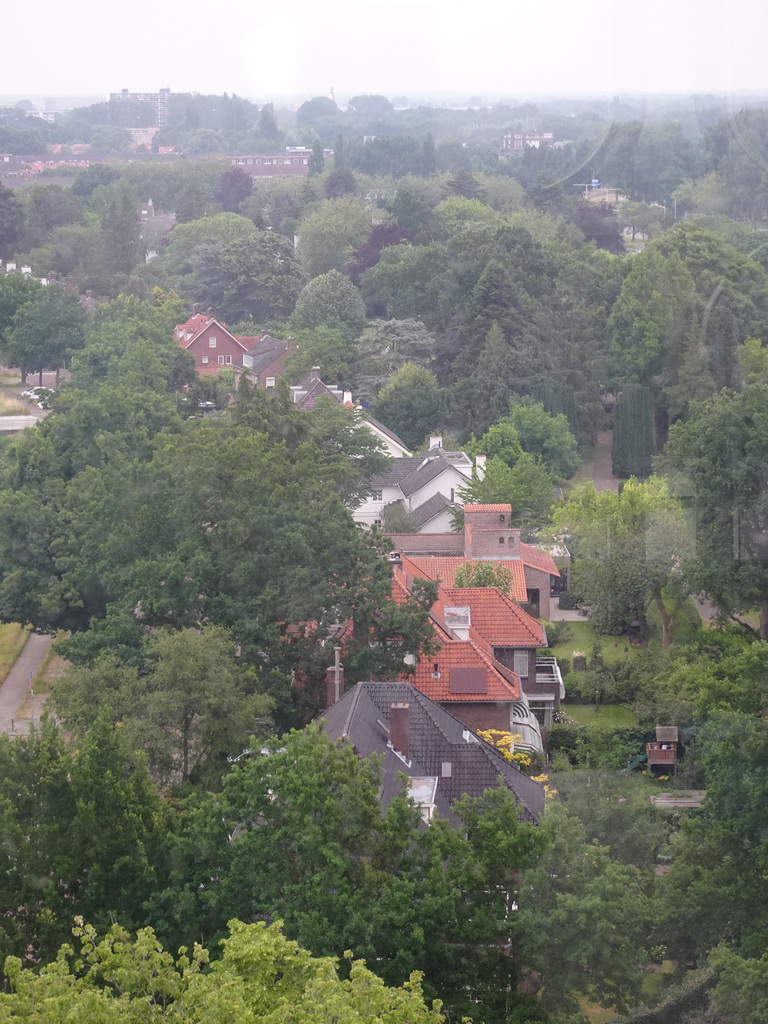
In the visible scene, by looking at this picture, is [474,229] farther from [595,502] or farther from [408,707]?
[408,707]

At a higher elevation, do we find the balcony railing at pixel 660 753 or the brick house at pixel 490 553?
the brick house at pixel 490 553

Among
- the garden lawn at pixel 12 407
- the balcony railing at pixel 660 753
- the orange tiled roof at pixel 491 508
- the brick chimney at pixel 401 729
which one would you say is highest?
the brick chimney at pixel 401 729

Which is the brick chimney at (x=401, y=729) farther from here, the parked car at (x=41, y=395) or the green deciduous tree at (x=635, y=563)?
the parked car at (x=41, y=395)

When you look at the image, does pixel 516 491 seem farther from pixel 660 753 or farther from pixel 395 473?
pixel 660 753

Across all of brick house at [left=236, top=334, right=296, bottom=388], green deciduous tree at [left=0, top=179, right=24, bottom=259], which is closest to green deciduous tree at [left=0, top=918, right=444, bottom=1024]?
brick house at [left=236, top=334, right=296, bottom=388]

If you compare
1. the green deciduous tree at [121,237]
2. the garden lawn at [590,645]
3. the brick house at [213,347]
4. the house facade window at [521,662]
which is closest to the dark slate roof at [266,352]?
the brick house at [213,347]

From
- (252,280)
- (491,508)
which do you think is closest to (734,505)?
(491,508)
